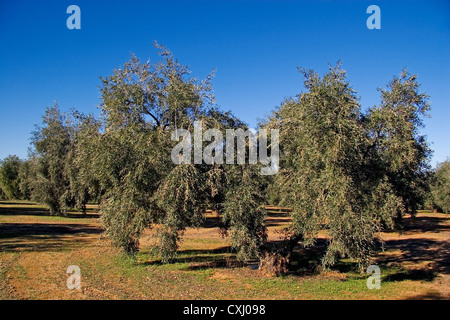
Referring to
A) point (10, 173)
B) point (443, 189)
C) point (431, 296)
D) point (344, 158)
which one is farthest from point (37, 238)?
point (443, 189)

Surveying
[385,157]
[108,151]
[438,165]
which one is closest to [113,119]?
[108,151]

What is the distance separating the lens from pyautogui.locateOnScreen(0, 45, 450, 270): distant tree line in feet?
39.8

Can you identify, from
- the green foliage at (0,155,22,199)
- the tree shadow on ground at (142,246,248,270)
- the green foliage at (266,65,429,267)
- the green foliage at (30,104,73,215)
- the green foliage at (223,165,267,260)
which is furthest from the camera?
the green foliage at (0,155,22,199)

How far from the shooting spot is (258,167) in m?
14.2

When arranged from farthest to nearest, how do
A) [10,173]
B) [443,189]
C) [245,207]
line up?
[10,173] < [443,189] < [245,207]

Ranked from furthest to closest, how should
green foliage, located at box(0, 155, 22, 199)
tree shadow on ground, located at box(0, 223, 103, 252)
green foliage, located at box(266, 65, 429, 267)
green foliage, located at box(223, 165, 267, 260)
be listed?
green foliage, located at box(0, 155, 22, 199), tree shadow on ground, located at box(0, 223, 103, 252), green foliage, located at box(223, 165, 267, 260), green foliage, located at box(266, 65, 429, 267)

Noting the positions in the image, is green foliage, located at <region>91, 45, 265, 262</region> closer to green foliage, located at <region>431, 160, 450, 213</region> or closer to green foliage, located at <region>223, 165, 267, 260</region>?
green foliage, located at <region>223, 165, 267, 260</region>

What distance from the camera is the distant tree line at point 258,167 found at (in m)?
12.1

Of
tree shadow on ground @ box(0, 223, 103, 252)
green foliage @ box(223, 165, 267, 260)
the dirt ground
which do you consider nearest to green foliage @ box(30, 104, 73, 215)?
tree shadow on ground @ box(0, 223, 103, 252)

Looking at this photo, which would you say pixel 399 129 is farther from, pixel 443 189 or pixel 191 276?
pixel 443 189

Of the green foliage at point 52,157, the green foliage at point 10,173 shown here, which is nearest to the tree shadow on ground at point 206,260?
the green foliage at point 52,157

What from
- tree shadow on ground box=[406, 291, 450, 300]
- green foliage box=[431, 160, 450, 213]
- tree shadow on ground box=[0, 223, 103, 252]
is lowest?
tree shadow on ground box=[406, 291, 450, 300]

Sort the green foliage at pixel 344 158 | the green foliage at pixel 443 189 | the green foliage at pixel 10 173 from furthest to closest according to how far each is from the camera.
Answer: the green foliage at pixel 10 173 < the green foliage at pixel 443 189 < the green foliage at pixel 344 158

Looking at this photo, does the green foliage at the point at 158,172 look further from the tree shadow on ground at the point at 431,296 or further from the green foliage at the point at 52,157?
the green foliage at the point at 52,157
